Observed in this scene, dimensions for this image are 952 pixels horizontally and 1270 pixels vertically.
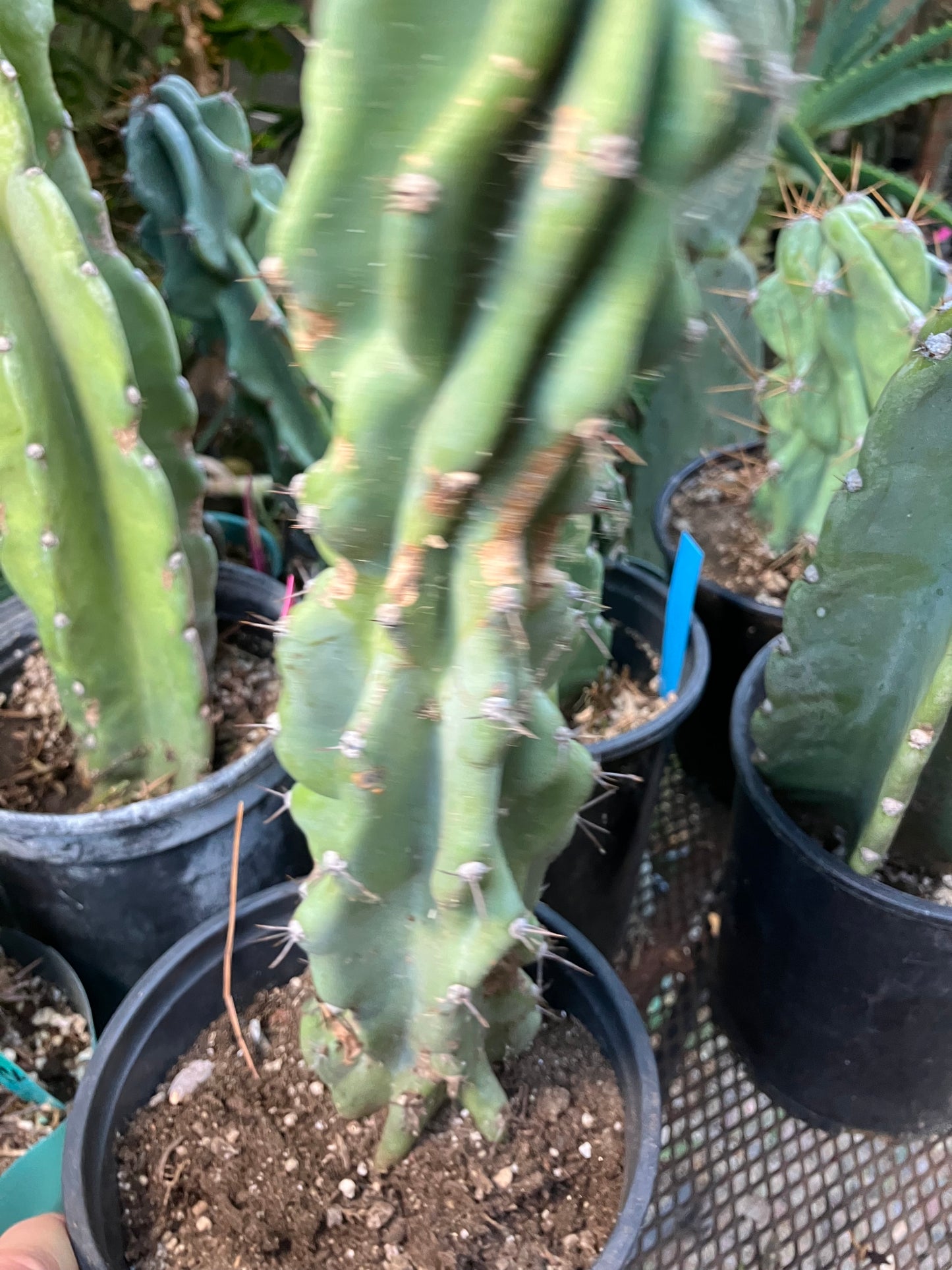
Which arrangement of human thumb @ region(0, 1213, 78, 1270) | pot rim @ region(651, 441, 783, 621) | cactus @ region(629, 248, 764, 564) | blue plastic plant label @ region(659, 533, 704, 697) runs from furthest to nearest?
cactus @ region(629, 248, 764, 564)
pot rim @ region(651, 441, 783, 621)
blue plastic plant label @ region(659, 533, 704, 697)
human thumb @ region(0, 1213, 78, 1270)

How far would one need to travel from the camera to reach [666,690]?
3.90 feet

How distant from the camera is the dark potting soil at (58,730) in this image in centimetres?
107

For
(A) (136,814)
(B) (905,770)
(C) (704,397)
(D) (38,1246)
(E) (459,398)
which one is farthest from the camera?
(C) (704,397)

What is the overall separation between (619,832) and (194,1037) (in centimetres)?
54

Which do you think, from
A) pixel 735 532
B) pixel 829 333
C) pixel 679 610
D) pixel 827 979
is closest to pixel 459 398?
pixel 679 610

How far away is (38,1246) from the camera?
0.67 m

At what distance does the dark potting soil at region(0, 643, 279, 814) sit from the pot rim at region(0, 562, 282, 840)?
0.07 meters

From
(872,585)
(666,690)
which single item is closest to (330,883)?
(872,585)

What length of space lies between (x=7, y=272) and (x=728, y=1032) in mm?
1157

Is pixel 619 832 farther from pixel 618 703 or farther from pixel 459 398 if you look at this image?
pixel 459 398

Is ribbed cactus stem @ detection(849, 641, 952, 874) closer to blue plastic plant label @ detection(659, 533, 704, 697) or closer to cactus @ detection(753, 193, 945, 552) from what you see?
blue plastic plant label @ detection(659, 533, 704, 697)

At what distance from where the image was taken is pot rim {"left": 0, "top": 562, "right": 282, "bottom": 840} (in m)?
0.91

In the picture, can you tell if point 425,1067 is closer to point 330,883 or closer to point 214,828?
point 330,883

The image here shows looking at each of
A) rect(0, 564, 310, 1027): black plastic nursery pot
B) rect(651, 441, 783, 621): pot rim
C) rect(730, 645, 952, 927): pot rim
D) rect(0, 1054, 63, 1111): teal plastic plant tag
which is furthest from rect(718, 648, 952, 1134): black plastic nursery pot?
rect(0, 1054, 63, 1111): teal plastic plant tag
